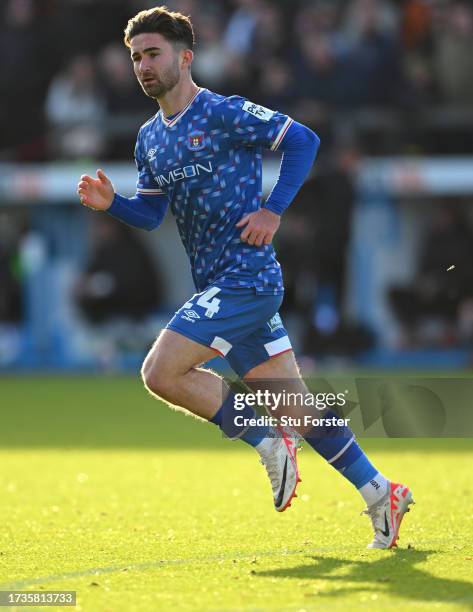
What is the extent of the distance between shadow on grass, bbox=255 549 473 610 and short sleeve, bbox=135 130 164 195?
197 centimetres

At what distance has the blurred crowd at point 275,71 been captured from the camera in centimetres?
1667

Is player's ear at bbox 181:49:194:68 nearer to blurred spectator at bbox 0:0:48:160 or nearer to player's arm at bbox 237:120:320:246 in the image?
player's arm at bbox 237:120:320:246

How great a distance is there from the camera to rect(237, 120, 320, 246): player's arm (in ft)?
19.8

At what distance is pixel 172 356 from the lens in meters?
5.82

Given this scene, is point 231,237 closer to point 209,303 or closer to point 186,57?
point 209,303

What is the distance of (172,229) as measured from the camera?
698 inches

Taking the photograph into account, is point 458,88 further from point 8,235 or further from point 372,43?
point 8,235

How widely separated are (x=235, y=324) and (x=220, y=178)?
2.25ft

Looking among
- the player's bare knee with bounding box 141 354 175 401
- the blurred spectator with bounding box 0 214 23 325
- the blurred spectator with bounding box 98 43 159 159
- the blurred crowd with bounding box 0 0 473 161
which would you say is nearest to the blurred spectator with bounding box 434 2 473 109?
the blurred crowd with bounding box 0 0 473 161

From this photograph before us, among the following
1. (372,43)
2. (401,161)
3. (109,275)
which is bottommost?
(109,275)

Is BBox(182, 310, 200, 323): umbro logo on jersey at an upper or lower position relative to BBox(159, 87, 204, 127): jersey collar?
lower

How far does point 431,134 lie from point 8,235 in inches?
223

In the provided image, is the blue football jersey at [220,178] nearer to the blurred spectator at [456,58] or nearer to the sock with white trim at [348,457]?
the sock with white trim at [348,457]

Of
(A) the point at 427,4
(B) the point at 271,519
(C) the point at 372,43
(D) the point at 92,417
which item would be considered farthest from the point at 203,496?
(A) the point at 427,4
